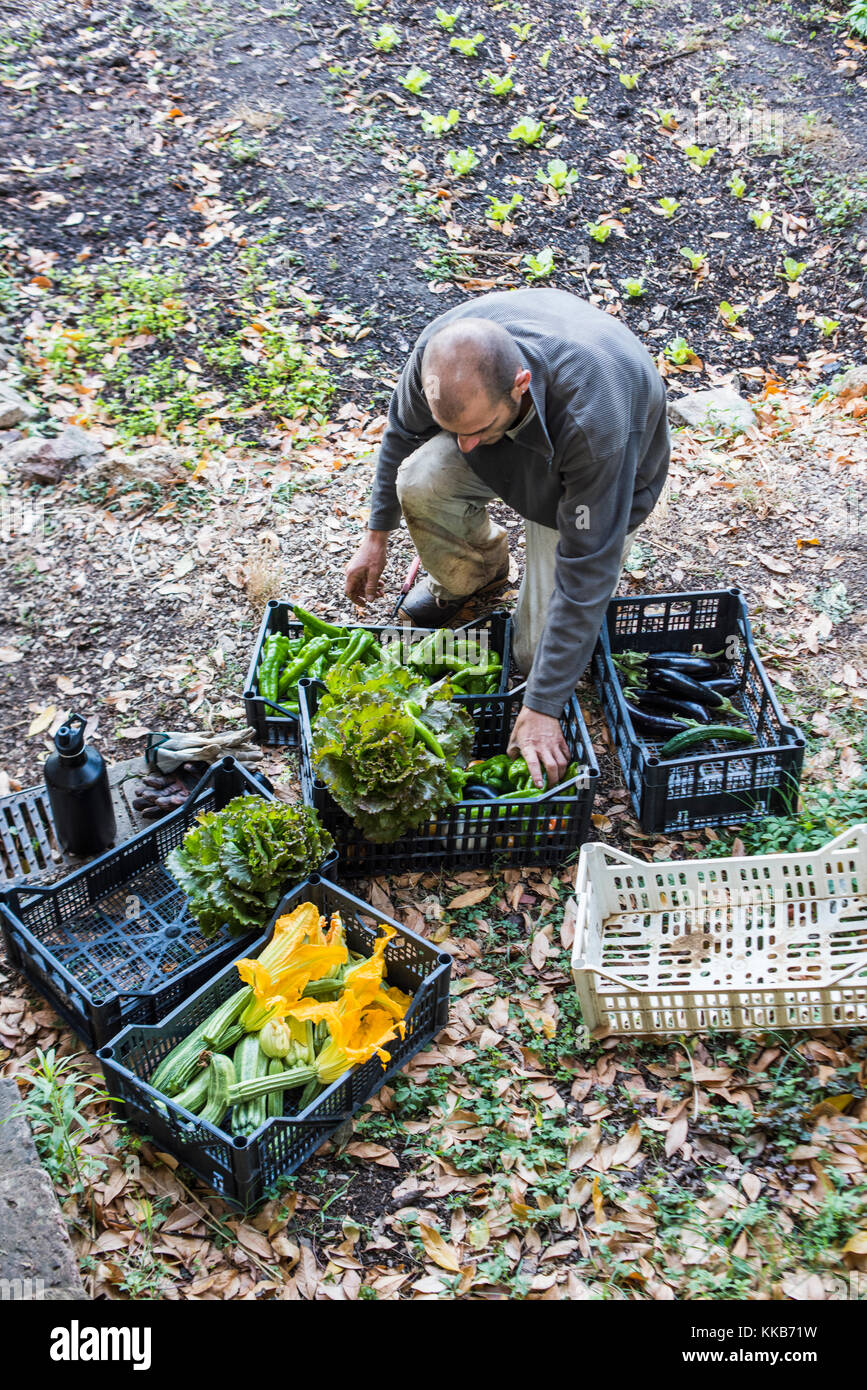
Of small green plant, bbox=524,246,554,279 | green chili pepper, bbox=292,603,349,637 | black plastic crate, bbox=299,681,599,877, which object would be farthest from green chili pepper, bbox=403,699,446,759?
small green plant, bbox=524,246,554,279

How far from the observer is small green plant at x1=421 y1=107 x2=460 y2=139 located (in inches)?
356

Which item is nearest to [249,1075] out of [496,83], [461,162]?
[461,162]

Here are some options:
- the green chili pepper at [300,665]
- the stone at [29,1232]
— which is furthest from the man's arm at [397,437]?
the stone at [29,1232]

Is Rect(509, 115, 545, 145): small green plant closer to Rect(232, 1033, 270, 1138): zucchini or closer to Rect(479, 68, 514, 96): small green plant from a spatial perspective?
Rect(479, 68, 514, 96): small green plant

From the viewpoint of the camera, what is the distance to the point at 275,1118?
3002mm

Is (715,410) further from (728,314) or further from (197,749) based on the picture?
(197,749)

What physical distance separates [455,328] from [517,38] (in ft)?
26.2

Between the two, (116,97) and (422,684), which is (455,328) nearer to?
(422,684)

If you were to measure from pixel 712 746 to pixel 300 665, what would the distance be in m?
1.83

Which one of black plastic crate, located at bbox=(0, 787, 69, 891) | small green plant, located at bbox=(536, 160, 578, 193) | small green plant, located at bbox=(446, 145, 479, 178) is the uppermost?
small green plant, located at bbox=(446, 145, 479, 178)

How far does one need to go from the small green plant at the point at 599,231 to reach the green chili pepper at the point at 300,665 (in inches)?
217

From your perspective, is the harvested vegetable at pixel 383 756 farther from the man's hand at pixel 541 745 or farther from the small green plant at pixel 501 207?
the small green plant at pixel 501 207

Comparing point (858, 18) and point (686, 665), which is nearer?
point (686, 665)

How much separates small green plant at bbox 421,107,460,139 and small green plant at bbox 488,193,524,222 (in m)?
0.82
